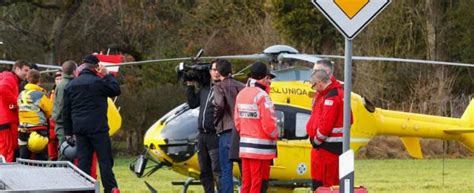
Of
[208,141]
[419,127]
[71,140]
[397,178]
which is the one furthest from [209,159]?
[397,178]

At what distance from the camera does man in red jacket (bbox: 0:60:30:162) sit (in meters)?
16.0

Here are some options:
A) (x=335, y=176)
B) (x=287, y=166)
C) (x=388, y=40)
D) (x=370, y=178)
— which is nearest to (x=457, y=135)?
(x=287, y=166)

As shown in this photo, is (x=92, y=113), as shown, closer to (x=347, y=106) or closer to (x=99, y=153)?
(x=99, y=153)

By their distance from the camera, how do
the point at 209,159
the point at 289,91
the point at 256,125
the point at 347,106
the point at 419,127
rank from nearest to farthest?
the point at 347,106 → the point at 256,125 → the point at 209,159 → the point at 289,91 → the point at 419,127

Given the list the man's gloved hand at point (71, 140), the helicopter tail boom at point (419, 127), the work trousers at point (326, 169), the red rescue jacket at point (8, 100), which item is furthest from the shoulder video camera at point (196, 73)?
the helicopter tail boom at point (419, 127)

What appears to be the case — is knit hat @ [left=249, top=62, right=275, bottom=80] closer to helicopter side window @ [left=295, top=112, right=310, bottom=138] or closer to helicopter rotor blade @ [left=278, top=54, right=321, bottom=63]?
helicopter rotor blade @ [left=278, top=54, right=321, bottom=63]

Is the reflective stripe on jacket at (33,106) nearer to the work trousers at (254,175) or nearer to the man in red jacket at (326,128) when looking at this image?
the work trousers at (254,175)

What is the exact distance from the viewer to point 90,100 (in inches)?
544

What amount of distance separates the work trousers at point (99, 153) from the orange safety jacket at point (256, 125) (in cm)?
187

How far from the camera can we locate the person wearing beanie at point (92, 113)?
45.3ft

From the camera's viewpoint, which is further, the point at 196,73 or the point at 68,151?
the point at 68,151

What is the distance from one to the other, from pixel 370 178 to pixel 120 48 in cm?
2053

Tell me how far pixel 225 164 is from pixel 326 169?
4.44 ft

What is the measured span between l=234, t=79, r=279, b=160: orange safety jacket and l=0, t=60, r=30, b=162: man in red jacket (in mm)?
4372
